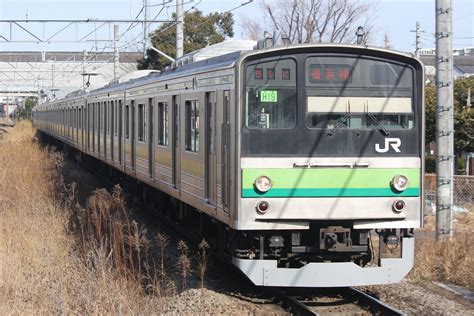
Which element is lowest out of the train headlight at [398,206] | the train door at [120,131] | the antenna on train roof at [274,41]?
the train headlight at [398,206]

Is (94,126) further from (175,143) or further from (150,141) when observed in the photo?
(175,143)

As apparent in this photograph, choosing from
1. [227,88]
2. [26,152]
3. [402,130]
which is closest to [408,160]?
[402,130]

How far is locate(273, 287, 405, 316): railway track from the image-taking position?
783 cm

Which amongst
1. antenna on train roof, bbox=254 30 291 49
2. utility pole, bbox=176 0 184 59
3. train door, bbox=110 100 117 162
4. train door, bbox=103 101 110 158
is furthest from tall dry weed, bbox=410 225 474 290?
utility pole, bbox=176 0 184 59

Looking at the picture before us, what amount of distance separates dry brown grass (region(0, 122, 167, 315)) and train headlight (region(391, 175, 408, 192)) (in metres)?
2.63

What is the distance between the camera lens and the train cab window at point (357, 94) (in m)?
8.21

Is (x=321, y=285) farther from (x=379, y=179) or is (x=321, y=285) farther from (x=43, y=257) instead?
(x=43, y=257)

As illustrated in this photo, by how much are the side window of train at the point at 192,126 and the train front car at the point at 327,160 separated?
192cm

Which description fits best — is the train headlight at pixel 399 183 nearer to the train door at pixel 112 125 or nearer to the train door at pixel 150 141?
the train door at pixel 150 141

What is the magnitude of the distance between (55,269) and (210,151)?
2.18 m

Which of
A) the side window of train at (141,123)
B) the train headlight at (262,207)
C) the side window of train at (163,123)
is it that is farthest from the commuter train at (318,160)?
the side window of train at (141,123)

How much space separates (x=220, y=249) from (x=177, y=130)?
89.8 inches

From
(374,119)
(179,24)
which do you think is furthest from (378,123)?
(179,24)

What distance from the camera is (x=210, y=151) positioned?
9.30m
